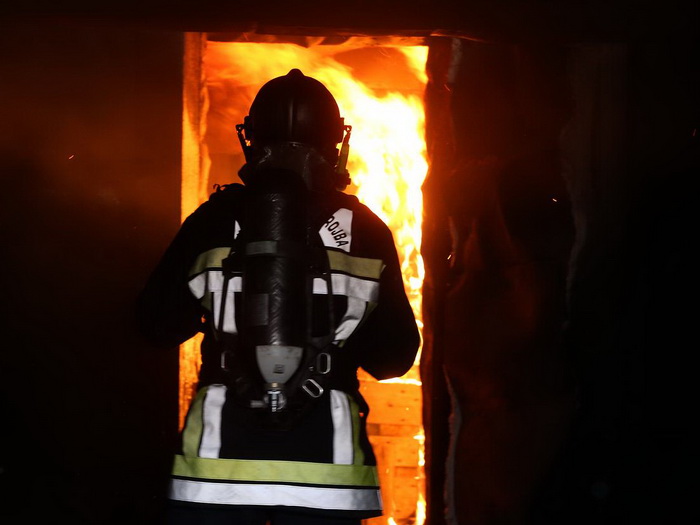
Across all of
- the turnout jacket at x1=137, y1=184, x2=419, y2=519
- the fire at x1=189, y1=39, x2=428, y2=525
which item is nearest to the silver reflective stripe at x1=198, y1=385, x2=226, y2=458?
the turnout jacket at x1=137, y1=184, x2=419, y2=519

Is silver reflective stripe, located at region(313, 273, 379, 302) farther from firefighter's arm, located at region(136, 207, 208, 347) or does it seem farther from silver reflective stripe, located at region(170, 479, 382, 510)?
silver reflective stripe, located at region(170, 479, 382, 510)

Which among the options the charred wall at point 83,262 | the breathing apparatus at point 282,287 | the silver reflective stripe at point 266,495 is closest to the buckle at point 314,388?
the breathing apparatus at point 282,287

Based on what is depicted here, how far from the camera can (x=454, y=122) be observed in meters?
3.68

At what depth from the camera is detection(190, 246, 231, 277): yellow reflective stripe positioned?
213 cm

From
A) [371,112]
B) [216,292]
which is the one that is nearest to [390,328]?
[216,292]

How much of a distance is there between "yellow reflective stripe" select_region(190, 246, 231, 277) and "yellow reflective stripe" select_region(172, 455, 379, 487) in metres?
0.52

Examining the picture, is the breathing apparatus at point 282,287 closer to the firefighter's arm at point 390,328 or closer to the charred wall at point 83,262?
the firefighter's arm at point 390,328

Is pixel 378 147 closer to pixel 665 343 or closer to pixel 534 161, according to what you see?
pixel 534 161

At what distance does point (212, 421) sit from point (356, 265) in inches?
23.1

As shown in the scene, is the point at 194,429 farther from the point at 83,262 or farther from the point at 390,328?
the point at 83,262

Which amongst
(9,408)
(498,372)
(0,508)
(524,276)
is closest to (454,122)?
(524,276)

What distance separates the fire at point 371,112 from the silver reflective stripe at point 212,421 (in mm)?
2012

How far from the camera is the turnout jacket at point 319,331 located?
6.70 feet

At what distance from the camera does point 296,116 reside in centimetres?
244
